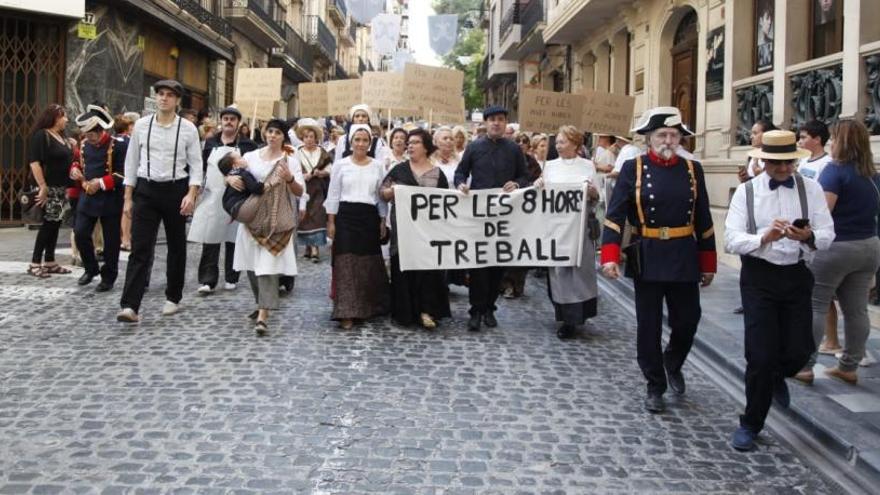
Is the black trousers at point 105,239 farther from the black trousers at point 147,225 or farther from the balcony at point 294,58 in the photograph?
the balcony at point 294,58

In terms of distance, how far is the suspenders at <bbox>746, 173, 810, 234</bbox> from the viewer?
445 cm

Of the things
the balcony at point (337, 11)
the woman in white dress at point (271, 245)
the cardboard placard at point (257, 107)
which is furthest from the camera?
the balcony at point (337, 11)

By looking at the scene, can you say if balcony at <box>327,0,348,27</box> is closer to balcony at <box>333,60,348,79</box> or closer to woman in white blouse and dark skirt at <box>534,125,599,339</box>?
balcony at <box>333,60,348,79</box>

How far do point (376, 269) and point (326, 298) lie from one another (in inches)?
51.8

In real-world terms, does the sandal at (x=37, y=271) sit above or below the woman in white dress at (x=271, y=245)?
below

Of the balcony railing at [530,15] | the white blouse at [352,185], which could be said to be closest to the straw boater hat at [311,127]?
the white blouse at [352,185]

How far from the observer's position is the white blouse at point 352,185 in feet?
23.9


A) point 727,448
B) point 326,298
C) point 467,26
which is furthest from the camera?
point 467,26

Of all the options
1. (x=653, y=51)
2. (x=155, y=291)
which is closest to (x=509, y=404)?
(x=155, y=291)

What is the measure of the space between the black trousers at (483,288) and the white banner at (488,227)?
0.29ft

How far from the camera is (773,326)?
14.6ft

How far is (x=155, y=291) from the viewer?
873 cm

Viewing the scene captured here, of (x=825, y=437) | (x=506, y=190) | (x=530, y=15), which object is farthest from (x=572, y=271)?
(x=530, y=15)

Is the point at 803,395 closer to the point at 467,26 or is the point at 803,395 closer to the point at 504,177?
the point at 504,177
